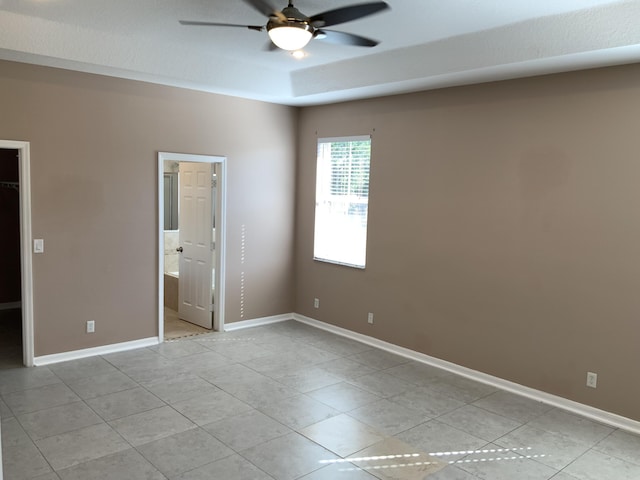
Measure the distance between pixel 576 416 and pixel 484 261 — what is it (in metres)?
1.47

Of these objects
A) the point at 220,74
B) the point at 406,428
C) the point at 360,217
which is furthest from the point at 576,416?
the point at 220,74

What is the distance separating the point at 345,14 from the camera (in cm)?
282

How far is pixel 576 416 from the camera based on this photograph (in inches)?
155

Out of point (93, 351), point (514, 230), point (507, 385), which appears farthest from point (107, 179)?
point (507, 385)

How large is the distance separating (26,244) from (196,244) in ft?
6.67

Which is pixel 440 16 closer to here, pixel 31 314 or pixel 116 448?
pixel 116 448

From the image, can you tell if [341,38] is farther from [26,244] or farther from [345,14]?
[26,244]

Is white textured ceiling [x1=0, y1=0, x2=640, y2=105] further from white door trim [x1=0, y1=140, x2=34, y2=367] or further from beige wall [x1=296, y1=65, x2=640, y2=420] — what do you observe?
white door trim [x1=0, y1=140, x2=34, y2=367]

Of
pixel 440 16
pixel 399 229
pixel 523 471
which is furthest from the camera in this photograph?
pixel 399 229

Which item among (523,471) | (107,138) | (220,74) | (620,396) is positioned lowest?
(523,471)

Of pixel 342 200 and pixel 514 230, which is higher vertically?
pixel 342 200

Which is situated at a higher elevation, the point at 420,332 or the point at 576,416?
the point at 420,332

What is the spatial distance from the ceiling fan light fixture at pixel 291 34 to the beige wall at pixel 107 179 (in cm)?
257

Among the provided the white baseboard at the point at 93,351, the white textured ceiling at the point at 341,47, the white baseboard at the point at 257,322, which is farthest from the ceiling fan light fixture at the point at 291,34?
the white baseboard at the point at 257,322
